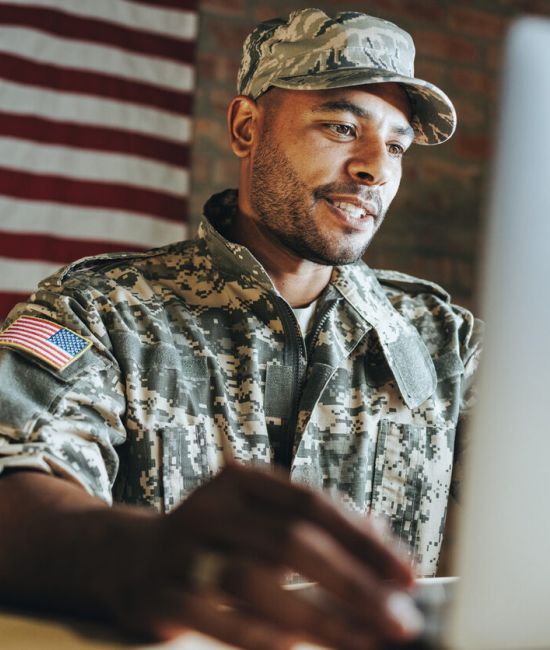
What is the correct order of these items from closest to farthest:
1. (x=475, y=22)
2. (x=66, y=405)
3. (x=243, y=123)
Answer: (x=66, y=405) → (x=243, y=123) → (x=475, y=22)

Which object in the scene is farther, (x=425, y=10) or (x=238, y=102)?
(x=425, y=10)

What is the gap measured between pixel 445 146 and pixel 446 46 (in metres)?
0.35

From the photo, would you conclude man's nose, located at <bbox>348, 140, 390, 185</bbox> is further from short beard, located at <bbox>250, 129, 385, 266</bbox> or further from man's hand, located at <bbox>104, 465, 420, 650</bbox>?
man's hand, located at <bbox>104, 465, 420, 650</bbox>

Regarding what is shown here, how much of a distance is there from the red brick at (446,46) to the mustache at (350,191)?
5.98 ft

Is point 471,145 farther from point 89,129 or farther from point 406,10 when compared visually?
point 89,129

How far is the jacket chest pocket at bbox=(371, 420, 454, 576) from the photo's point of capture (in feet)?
4.38

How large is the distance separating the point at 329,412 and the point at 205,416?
185 mm

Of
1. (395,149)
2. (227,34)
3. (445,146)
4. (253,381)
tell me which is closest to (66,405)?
(253,381)

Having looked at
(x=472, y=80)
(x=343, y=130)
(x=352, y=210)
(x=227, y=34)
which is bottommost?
(x=352, y=210)

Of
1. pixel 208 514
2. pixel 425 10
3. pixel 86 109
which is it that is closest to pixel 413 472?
pixel 208 514

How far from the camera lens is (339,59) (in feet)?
4.61

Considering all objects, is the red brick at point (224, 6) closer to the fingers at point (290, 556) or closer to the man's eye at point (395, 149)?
the man's eye at point (395, 149)

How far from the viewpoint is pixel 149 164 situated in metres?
2.65

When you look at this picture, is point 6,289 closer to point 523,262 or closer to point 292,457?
point 292,457
